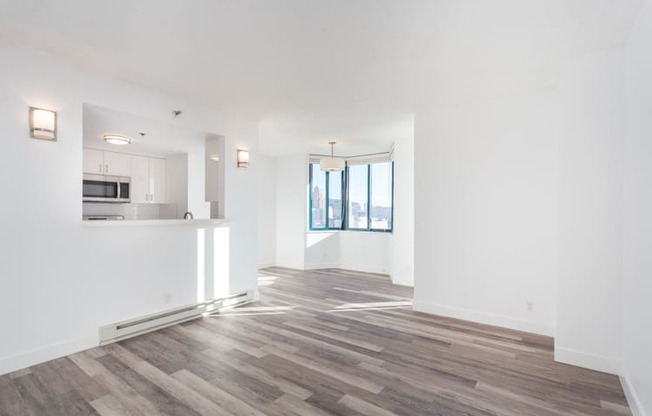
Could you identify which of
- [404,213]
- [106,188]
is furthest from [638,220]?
[106,188]

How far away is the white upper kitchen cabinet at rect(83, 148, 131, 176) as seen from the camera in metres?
5.20

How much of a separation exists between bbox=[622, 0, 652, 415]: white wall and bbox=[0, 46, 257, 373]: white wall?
411cm

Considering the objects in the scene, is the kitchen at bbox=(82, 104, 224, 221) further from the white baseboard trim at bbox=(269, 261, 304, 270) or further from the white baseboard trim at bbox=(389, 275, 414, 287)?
the white baseboard trim at bbox=(389, 275, 414, 287)

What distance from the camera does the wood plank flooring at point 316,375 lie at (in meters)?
2.16

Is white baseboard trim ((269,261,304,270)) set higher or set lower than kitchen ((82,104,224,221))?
lower

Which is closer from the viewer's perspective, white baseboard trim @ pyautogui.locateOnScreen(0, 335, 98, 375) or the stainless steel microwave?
white baseboard trim @ pyautogui.locateOnScreen(0, 335, 98, 375)

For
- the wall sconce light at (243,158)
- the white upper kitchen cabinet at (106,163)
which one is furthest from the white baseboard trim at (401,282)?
the white upper kitchen cabinet at (106,163)

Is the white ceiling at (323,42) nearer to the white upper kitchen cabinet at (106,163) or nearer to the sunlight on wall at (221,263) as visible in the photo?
Answer: the sunlight on wall at (221,263)

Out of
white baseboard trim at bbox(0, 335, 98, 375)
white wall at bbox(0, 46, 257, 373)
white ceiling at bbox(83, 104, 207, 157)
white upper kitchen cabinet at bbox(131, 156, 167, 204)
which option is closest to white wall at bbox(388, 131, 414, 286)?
white ceiling at bbox(83, 104, 207, 157)

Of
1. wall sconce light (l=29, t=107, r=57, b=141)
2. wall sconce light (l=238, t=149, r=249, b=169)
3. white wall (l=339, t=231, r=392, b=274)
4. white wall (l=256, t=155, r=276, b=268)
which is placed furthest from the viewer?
white wall (l=256, t=155, r=276, b=268)

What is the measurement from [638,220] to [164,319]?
427cm

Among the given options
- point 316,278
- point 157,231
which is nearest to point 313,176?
point 316,278

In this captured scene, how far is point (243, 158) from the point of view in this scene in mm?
4508

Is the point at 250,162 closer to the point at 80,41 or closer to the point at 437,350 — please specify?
the point at 80,41
